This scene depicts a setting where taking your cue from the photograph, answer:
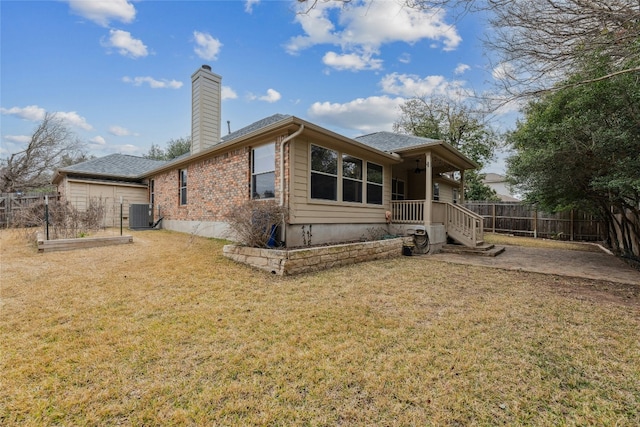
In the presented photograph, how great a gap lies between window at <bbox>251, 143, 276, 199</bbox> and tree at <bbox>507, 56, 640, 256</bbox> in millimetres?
6121

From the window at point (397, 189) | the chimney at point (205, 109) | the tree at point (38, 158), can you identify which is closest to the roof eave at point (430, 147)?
the window at point (397, 189)

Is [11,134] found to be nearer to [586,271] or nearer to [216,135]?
[216,135]

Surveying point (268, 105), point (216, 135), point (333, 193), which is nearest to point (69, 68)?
point (216, 135)

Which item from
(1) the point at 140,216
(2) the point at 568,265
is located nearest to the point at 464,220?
(2) the point at 568,265

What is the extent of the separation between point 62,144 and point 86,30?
16.3 m

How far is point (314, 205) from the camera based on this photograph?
24.7 feet

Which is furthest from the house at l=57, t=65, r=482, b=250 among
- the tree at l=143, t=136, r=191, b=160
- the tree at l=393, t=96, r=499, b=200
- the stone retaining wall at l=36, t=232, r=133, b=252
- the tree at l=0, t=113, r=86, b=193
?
the tree at l=143, t=136, r=191, b=160

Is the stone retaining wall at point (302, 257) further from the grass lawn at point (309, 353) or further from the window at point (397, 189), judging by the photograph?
the window at point (397, 189)

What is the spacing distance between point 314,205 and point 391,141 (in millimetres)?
4553

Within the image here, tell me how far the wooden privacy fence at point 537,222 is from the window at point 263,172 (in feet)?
35.3

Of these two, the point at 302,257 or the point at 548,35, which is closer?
the point at 548,35

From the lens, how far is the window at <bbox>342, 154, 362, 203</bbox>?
843cm

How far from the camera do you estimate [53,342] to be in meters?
2.69

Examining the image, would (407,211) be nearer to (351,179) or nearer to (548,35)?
(351,179)
